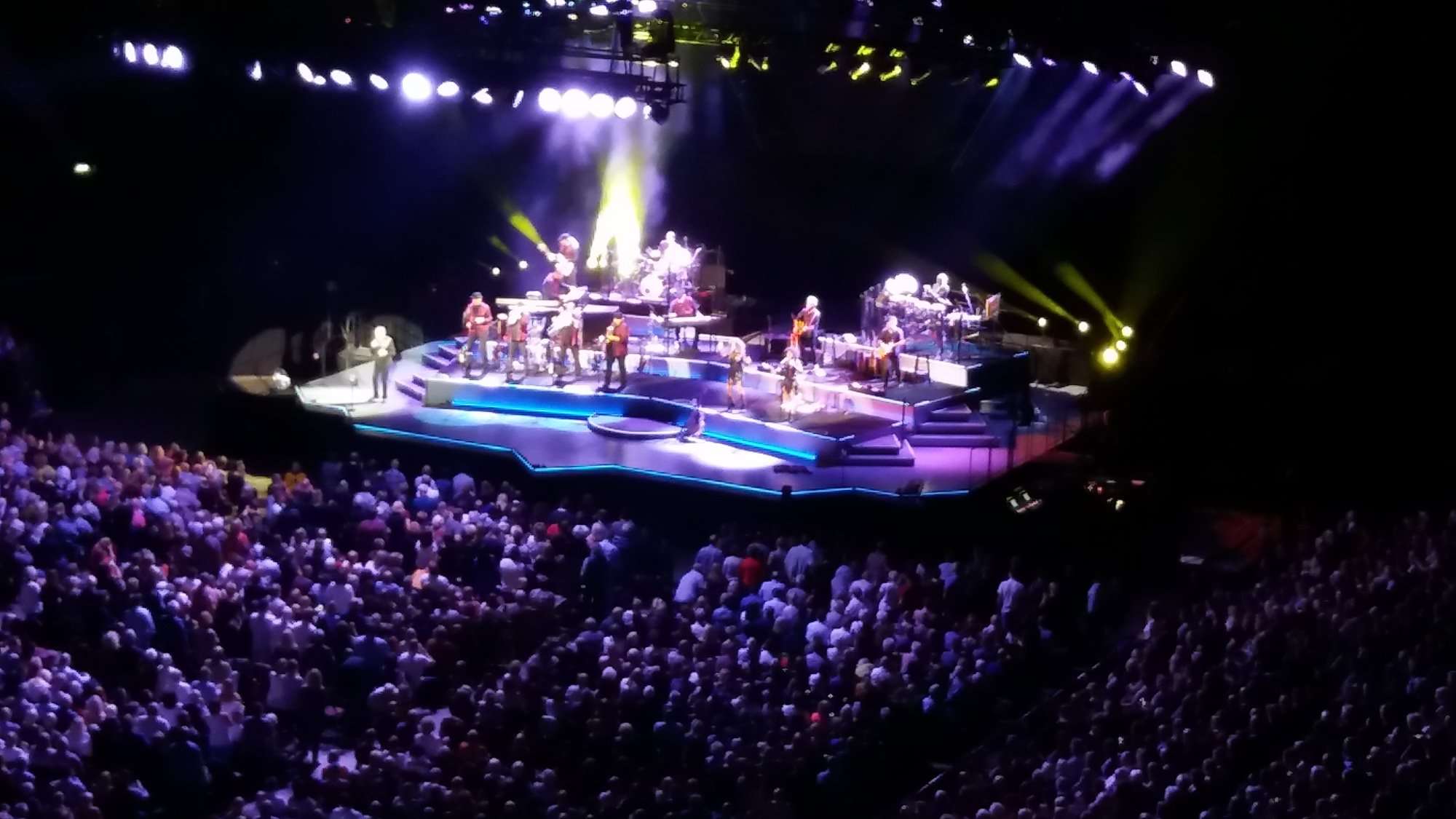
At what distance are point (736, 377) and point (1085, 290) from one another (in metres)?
4.63

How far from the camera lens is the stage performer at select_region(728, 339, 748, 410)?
16703 millimetres

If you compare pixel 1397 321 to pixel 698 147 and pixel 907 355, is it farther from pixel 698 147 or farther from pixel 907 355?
pixel 698 147

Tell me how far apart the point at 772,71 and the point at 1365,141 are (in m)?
6.90

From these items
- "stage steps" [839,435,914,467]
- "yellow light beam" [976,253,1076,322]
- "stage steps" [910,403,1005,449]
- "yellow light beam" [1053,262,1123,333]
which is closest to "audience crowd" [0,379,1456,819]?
"stage steps" [839,435,914,467]

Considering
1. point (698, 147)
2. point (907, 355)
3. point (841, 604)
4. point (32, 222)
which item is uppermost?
A: point (698, 147)

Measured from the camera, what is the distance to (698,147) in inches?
802

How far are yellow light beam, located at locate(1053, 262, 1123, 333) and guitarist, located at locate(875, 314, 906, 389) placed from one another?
2.55 m

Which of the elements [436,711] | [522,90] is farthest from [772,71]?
[436,711]

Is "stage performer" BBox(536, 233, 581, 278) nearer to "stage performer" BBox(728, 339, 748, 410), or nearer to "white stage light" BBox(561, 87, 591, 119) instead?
"white stage light" BBox(561, 87, 591, 119)

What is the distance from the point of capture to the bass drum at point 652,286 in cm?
1925

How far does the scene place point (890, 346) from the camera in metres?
17.2

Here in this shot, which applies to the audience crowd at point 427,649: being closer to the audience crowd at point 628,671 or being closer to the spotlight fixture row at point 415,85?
the audience crowd at point 628,671

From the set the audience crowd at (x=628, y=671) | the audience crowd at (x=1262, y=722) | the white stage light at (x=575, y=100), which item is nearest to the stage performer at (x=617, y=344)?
the white stage light at (x=575, y=100)

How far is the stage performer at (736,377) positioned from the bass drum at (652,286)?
8.11ft
